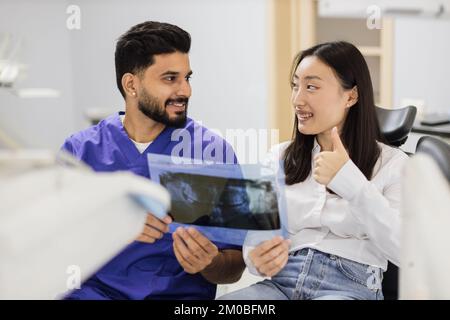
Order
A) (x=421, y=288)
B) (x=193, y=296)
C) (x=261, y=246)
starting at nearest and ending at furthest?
(x=421, y=288) → (x=261, y=246) → (x=193, y=296)

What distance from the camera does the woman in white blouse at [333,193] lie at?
127 centimetres

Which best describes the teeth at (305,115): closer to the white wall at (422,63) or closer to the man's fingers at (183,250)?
the man's fingers at (183,250)

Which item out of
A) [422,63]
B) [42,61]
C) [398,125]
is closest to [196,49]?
[42,61]

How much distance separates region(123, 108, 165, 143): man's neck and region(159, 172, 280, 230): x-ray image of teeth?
0.25 m

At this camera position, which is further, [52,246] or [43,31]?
[43,31]

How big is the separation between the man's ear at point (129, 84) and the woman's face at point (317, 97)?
41 centimetres

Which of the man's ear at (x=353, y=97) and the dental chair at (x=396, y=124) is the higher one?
the man's ear at (x=353, y=97)

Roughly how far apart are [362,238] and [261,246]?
24cm

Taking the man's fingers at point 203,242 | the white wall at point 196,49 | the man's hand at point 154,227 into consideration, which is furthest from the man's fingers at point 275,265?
the white wall at point 196,49

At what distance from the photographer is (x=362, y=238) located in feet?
4.56

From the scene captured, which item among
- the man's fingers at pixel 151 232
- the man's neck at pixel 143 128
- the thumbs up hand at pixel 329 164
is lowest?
the man's fingers at pixel 151 232
